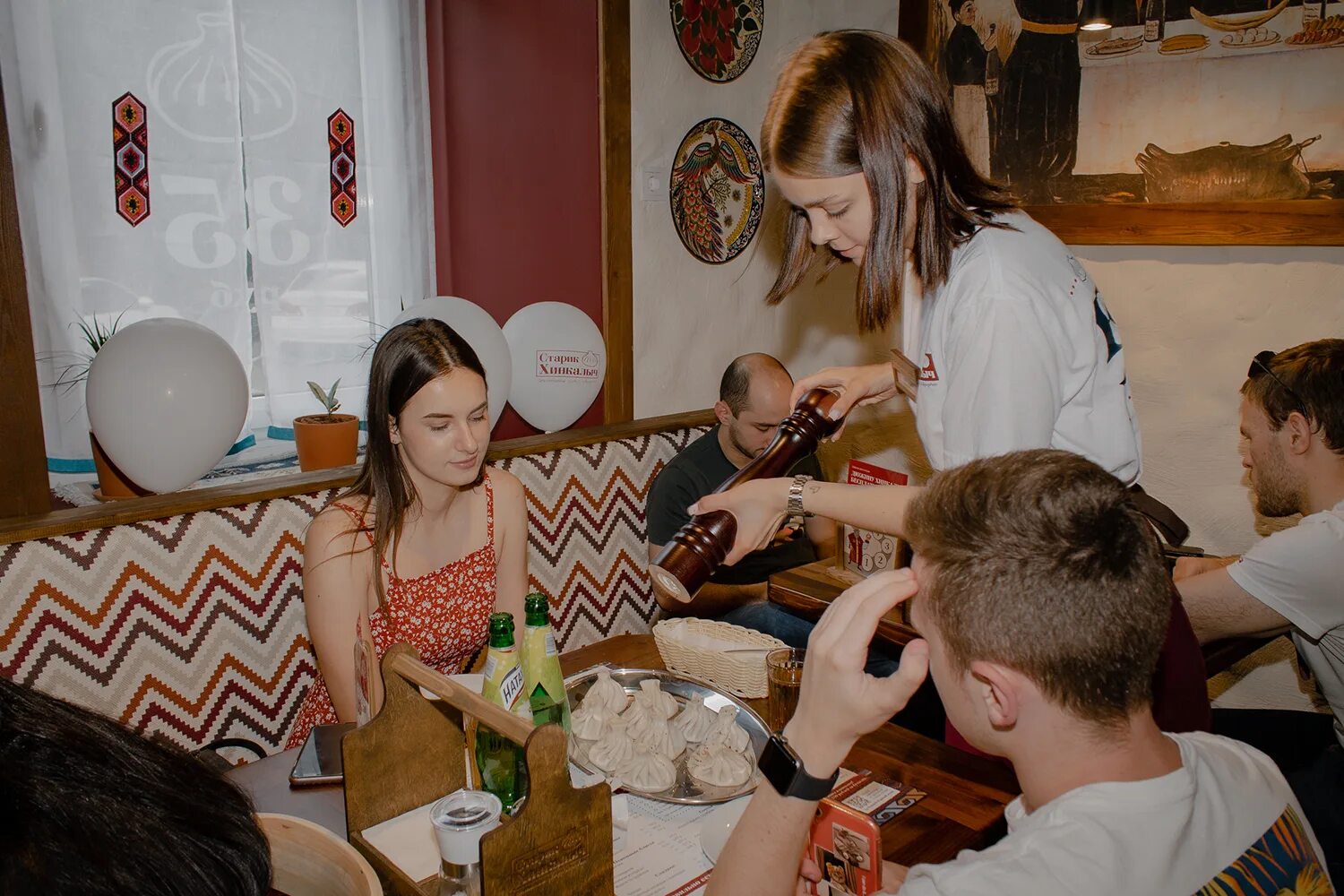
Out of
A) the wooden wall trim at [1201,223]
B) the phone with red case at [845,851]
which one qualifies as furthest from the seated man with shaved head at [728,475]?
the phone with red case at [845,851]

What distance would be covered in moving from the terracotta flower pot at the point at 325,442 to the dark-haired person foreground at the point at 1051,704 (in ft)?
6.61

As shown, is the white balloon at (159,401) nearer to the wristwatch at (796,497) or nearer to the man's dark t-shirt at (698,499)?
the man's dark t-shirt at (698,499)

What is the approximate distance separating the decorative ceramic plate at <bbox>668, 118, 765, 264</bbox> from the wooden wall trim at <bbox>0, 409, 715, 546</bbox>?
1053mm

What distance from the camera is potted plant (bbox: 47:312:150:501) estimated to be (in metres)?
2.48

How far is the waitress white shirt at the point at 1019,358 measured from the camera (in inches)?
55.8

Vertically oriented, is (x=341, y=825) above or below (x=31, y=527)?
below

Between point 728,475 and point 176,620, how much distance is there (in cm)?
161

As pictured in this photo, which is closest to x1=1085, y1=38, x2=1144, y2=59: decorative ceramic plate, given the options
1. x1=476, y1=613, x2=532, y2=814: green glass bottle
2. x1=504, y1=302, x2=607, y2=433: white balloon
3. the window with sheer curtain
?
x1=504, y1=302, x2=607, y2=433: white balloon

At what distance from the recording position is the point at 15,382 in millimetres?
2217

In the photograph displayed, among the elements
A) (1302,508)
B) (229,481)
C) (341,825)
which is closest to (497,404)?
(229,481)

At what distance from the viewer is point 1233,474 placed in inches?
128

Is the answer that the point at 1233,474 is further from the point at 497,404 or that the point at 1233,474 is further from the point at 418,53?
the point at 418,53

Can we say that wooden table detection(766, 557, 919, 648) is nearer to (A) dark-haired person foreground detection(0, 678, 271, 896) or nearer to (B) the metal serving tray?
(B) the metal serving tray

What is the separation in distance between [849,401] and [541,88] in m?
1.98
